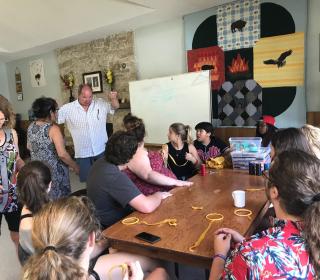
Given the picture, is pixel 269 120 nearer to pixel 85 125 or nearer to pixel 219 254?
pixel 85 125

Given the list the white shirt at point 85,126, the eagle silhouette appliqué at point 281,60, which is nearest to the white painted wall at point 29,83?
the white shirt at point 85,126

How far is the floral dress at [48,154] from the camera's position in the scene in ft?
8.16

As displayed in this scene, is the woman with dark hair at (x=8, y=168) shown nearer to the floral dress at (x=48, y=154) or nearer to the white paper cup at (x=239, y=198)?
the floral dress at (x=48, y=154)

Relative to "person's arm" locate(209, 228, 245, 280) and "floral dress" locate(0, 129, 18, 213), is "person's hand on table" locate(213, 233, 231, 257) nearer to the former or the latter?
"person's arm" locate(209, 228, 245, 280)

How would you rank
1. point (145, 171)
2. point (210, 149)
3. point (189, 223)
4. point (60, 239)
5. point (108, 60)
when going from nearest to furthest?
1. point (60, 239)
2. point (189, 223)
3. point (145, 171)
4. point (210, 149)
5. point (108, 60)

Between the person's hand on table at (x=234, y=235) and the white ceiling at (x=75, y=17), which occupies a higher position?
the white ceiling at (x=75, y=17)

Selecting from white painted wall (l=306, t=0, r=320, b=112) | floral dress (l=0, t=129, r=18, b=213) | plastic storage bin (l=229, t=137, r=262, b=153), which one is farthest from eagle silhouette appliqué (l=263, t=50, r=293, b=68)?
floral dress (l=0, t=129, r=18, b=213)

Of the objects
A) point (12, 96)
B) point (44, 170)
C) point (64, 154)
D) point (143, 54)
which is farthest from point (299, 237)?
point (12, 96)

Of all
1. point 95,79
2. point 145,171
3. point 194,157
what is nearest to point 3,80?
point 95,79

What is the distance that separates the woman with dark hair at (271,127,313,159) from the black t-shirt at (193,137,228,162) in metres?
1.25

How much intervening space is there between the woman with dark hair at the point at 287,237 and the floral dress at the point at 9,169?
5.52 feet

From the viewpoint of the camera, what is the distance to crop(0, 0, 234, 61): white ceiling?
4411mm

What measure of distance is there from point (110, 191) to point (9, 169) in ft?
3.28

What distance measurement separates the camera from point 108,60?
579 centimetres
